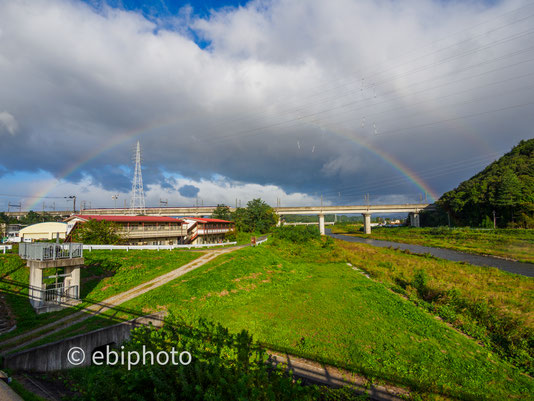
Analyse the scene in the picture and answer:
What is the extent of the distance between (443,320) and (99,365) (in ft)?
67.7

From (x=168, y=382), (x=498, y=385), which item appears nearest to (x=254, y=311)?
(x=168, y=382)

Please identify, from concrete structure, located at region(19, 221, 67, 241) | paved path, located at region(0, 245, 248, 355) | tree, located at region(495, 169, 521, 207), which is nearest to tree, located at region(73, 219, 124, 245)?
paved path, located at region(0, 245, 248, 355)

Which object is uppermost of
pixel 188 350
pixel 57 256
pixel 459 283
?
pixel 57 256

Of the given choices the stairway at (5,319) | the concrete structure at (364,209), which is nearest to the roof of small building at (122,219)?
the stairway at (5,319)

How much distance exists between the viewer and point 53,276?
16.7 metres

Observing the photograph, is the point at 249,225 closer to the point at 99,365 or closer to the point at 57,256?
the point at 57,256

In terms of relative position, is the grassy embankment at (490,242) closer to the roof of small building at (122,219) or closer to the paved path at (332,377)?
the paved path at (332,377)

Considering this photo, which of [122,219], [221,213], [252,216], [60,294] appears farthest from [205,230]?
[60,294]

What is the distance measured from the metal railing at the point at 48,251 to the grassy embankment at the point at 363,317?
571 centimetres

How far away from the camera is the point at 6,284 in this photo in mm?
19984

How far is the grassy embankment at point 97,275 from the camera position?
51.5ft

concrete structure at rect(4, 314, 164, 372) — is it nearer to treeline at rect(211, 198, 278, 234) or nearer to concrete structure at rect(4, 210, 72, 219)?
treeline at rect(211, 198, 278, 234)

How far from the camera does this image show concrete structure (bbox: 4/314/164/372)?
10.2 metres

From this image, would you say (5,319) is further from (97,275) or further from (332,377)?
(332,377)
